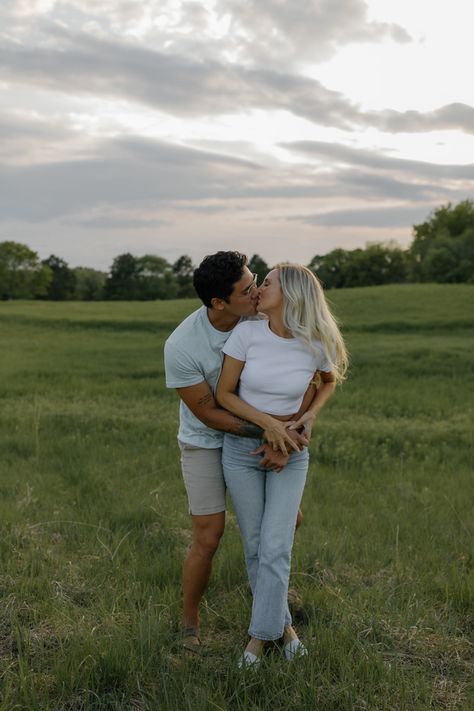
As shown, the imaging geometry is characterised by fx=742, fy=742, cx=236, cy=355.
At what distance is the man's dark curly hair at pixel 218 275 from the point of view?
3805 mm

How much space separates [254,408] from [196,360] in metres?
0.41

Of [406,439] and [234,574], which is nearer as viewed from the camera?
[234,574]

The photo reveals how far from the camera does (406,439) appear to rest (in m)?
9.92

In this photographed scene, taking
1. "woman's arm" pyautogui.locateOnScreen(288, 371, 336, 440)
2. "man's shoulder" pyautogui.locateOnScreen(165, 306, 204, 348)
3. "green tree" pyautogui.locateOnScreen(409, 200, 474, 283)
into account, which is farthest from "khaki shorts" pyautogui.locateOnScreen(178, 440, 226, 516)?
"green tree" pyautogui.locateOnScreen(409, 200, 474, 283)

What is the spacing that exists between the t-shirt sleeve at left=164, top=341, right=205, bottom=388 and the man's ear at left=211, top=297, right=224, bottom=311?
0.29 meters

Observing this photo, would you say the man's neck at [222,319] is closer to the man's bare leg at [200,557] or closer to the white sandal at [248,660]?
the man's bare leg at [200,557]

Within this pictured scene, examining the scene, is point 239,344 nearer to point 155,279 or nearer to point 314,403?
point 314,403

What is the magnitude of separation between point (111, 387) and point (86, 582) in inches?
401

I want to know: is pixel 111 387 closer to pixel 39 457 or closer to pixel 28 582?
pixel 39 457

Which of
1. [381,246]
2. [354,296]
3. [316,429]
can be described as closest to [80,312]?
[354,296]

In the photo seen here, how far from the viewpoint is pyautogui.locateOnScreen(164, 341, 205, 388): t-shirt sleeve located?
3.97 meters

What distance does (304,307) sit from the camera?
12.6 feet

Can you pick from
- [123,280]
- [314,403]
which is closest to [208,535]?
[314,403]

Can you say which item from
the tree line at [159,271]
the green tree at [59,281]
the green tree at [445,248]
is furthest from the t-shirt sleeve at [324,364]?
the green tree at [59,281]
